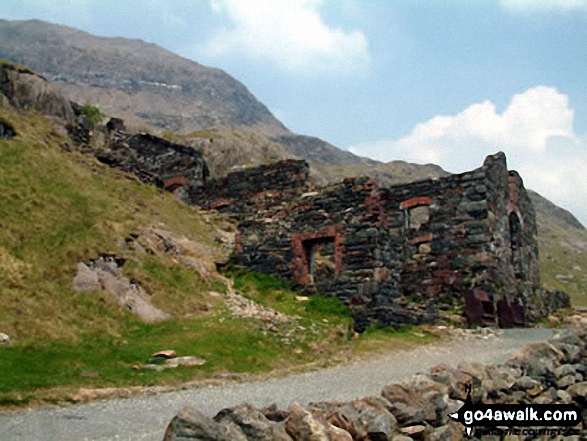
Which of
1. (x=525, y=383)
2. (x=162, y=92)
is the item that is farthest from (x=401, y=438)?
(x=162, y=92)

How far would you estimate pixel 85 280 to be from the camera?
36.6 feet

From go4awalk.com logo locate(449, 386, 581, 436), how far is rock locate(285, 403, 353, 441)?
1.96 metres

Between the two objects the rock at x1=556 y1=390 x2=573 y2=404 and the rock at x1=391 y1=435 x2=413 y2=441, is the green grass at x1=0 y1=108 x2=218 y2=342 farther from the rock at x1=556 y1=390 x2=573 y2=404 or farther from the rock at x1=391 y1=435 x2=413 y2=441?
the rock at x1=556 y1=390 x2=573 y2=404

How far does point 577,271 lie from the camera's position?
169 feet

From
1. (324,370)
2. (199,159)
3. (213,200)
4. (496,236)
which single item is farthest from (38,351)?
(199,159)

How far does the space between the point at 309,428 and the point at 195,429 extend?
1.03 m

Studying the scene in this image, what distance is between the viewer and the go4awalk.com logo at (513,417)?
604 cm

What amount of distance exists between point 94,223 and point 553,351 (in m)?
11.2

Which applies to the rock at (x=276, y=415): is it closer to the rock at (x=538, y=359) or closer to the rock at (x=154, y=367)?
the rock at (x=154, y=367)

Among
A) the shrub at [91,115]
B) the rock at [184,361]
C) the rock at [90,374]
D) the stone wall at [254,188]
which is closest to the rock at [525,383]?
the rock at [184,361]

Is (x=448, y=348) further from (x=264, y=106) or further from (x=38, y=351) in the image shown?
(x=264, y=106)

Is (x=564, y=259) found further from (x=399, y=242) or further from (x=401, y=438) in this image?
(x=401, y=438)

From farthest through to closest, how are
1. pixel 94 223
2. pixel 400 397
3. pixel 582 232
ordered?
pixel 582 232, pixel 94 223, pixel 400 397

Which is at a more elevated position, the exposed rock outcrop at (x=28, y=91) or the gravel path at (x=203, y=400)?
the exposed rock outcrop at (x=28, y=91)
